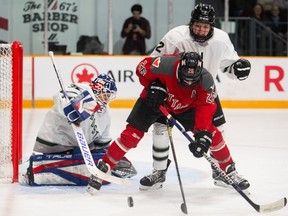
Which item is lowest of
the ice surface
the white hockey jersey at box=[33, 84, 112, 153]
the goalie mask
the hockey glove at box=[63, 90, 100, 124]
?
the ice surface

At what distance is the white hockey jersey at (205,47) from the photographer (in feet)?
14.1

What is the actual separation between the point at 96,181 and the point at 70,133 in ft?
1.39

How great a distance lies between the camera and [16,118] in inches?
167

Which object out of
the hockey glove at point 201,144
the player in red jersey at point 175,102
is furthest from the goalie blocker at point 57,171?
the hockey glove at point 201,144

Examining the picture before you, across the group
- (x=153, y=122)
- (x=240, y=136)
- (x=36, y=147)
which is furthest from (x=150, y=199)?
(x=240, y=136)

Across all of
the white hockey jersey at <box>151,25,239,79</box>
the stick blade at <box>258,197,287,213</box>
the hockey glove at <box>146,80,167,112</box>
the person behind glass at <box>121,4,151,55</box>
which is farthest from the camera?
the person behind glass at <box>121,4,151,55</box>

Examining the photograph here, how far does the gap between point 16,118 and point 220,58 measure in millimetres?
1139

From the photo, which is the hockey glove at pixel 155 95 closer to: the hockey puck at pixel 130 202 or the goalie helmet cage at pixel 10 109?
the hockey puck at pixel 130 202

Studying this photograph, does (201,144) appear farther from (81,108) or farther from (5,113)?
(5,113)

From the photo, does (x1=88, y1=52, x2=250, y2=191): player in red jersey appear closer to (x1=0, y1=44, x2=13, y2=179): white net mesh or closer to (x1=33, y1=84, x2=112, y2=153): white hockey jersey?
(x1=33, y1=84, x2=112, y2=153): white hockey jersey

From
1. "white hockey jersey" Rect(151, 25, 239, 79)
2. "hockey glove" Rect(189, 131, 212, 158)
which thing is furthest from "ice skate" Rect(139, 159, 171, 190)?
"white hockey jersey" Rect(151, 25, 239, 79)

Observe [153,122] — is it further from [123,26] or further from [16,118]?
[123,26]

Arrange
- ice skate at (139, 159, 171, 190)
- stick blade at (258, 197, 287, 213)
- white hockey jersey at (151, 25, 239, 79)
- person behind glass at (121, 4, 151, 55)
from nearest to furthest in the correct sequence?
1. stick blade at (258, 197, 287, 213)
2. ice skate at (139, 159, 171, 190)
3. white hockey jersey at (151, 25, 239, 79)
4. person behind glass at (121, 4, 151, 55)

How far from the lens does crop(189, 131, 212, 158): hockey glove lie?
373 cm
